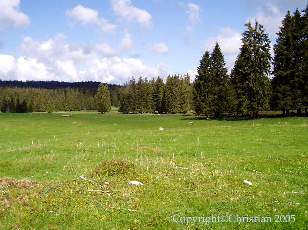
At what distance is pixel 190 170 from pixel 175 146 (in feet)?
40.5

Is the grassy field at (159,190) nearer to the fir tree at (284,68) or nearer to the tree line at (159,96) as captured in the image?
the fir tree at (284,68)

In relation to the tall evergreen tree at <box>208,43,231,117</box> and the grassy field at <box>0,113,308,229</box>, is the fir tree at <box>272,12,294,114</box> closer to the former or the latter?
the tall evergreen tree at <box>208,43,231,117</box>

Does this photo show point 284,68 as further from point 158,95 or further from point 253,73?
point 158,95

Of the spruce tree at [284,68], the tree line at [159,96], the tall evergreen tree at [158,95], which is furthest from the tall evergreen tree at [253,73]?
the tall evergreen tree at [158,95]

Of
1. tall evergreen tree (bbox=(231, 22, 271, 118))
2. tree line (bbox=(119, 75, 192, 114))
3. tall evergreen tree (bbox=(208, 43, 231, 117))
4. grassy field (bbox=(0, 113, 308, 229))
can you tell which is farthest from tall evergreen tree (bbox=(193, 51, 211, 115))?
grassy field (bbox=(0, 113, 308, 229))

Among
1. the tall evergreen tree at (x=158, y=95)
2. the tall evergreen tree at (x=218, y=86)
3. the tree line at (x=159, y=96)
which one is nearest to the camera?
the tall evergreen tree at (x=218, y=86)

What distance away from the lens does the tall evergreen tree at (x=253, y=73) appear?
265 ft

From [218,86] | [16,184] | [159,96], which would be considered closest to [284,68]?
Answer: [218,86]

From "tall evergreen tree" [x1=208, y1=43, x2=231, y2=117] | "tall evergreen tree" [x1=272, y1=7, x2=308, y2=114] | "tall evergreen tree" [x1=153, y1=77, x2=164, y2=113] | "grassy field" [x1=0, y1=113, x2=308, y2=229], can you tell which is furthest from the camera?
"tall evergreen tree" [x1=153, y1=77, x2=164, y2=113]

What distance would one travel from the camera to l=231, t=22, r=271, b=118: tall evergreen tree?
8075cm

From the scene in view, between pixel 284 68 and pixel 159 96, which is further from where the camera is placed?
pixel 159 96

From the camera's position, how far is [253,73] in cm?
8212

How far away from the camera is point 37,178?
24656 mm

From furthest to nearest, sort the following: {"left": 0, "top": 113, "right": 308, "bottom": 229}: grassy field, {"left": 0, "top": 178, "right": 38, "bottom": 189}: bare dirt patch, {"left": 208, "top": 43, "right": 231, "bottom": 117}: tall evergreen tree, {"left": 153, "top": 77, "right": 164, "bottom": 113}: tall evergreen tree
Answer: {"left": 153, "top": 77, "right": 164, "bottom": 113}: tall evergreen tree, {"left": 208, "top": 43, "right": 231, "bottom": 117}: tall evergreen tree, {"left": 0, "top": 178, "right": 38, "bottom": 189}: bare dirt patch, {"left": 0, "top": 113, "right": 308, "bottom": 229}: grassy field
